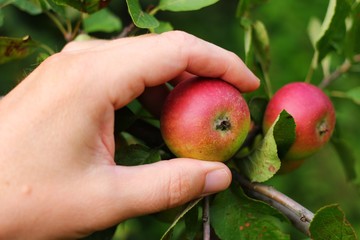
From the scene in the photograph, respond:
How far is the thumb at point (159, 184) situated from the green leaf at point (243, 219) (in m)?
0.09

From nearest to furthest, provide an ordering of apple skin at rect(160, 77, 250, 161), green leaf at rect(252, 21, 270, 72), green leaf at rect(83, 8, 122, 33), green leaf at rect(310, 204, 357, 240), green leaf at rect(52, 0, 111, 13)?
green leaf at rect(310, 204, 357, 240), apple skin at rect(160, 77, 250, 161), green leaf at rect(52, 0, 111, 13), green leaf at rect(252, 21, 270, 72), green leaf at rect(83, 8, 122, 33)

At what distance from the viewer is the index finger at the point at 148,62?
34.4 inches

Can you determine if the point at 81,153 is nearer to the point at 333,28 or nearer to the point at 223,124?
the point at 223,124

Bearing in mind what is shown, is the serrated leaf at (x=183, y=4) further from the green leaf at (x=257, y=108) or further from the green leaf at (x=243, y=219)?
the green leaf at (x=243, y=219)

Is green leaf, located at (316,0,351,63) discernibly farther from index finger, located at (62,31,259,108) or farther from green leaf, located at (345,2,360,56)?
index finger, located at (62,31,259,108)

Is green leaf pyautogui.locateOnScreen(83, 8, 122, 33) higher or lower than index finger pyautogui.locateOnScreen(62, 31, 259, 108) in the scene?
lower

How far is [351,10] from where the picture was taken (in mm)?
1107

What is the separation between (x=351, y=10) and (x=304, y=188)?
1.82 metres

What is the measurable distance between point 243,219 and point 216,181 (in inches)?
4.4

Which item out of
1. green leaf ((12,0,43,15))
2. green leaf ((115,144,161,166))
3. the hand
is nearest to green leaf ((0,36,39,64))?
green leaf ((12,0,43,15))

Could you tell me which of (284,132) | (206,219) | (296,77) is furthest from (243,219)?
(296,77)

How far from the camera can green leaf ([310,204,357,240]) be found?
2.71 feet

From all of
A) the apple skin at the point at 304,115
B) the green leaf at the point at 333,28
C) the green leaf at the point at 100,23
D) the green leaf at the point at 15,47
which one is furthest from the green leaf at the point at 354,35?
the green leaf at the point at 15,47

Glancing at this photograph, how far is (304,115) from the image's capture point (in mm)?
1065
